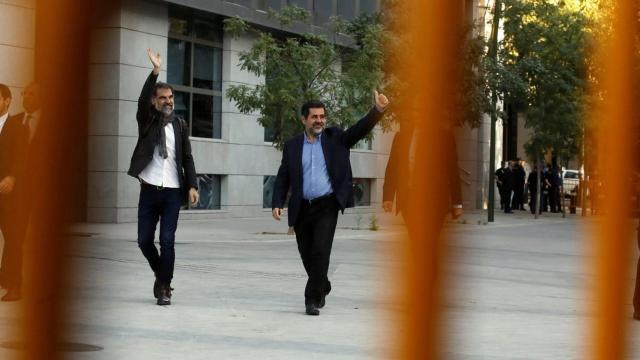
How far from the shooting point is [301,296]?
A: 29.2 feet

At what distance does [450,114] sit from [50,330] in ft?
1.50

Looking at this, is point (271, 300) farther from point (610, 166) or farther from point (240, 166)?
point (240, 166)

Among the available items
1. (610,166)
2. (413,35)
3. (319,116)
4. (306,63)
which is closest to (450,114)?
(413,35)

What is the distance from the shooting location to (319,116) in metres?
7.79

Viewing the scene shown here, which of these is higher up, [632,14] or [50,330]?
[632,14]

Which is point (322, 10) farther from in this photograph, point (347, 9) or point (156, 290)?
point (156, 290)

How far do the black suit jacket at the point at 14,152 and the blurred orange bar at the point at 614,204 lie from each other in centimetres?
64

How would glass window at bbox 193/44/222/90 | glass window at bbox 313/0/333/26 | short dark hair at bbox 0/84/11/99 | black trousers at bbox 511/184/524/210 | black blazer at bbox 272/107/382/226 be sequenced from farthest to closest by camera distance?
black blazer at bbox 272/107/382/226 < black trousers at bbox 511/184/524/210 < glass window at bbox 193/44/222/90 < glass window at bbox 313/0/333/26 < short dark hair at bbox 0/84/11/99

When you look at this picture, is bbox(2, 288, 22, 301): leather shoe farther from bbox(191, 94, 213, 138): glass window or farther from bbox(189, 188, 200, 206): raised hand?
bbox(191, 94, 213, 138): glass window

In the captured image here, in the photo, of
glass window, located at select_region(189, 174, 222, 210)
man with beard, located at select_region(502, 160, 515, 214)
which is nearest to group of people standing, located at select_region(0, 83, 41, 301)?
man with beard, located at select_region(502, 160, 515, 214)

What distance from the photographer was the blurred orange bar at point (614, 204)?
140 centimetres

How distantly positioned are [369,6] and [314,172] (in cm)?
660

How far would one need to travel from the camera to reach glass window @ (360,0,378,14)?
1.22 m

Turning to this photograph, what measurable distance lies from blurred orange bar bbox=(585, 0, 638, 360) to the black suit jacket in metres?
0.64
